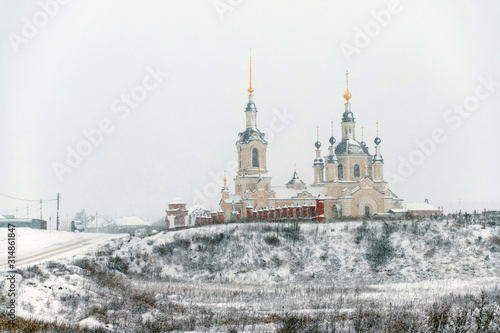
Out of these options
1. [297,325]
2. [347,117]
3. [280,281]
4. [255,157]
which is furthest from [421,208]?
[297,325]

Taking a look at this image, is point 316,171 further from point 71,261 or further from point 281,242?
point 71,261

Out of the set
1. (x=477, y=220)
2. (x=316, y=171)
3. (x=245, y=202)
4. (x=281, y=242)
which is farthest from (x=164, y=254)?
(x=316, y=171)

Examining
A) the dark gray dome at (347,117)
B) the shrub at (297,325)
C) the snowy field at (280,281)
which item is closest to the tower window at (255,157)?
the dark gray dome at (347,117)

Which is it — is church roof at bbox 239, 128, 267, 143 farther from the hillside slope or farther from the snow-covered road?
the snow-covered road

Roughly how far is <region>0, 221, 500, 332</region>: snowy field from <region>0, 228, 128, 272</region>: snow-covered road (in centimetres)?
105

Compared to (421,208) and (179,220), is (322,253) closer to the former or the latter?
(421,208)

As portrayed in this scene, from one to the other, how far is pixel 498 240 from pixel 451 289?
29.4 feet

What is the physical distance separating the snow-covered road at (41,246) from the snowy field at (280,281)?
1.05 metres

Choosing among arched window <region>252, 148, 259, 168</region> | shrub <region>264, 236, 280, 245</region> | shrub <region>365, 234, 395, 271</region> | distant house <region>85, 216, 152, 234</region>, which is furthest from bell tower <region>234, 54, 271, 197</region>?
distant house <region>85, 216, 152, 234</region>

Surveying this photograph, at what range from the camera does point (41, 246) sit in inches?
1121

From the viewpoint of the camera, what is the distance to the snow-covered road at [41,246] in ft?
76.5

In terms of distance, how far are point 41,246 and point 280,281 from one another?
13.4 metres

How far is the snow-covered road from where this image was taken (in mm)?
23328

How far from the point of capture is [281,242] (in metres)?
31.2
